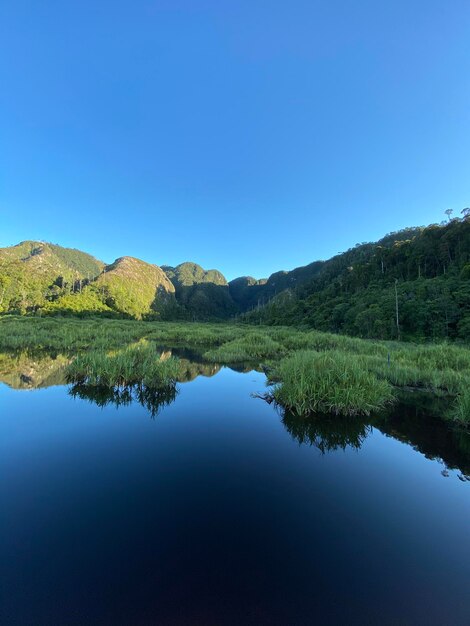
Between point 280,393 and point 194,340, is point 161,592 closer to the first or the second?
point 280,393

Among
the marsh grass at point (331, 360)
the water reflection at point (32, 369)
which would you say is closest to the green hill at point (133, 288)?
the marsh grass at point (331, 360)

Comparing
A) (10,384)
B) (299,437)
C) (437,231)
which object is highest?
(437,231)

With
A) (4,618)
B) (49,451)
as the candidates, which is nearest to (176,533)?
(4,618)

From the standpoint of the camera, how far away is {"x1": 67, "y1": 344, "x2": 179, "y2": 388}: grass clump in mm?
11195

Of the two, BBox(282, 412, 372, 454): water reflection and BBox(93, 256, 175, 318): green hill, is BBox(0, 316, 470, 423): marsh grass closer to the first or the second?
Result: BBox(282, 412, 372, 454): water reflection

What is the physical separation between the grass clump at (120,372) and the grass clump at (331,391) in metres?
4.84

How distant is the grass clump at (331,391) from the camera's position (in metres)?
8.52

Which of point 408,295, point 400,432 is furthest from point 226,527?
point 408,295

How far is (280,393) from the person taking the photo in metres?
9.72

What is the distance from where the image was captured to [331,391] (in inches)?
344

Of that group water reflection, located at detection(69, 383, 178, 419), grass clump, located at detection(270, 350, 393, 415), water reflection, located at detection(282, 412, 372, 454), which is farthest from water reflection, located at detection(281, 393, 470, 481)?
water reflection, located at detection(69, 383, 178, 419)

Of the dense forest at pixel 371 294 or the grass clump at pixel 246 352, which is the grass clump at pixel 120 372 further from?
the dense forest at pixel 371 294

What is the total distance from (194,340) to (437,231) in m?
61.4

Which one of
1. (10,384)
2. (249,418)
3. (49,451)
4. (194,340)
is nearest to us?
(49,451)
